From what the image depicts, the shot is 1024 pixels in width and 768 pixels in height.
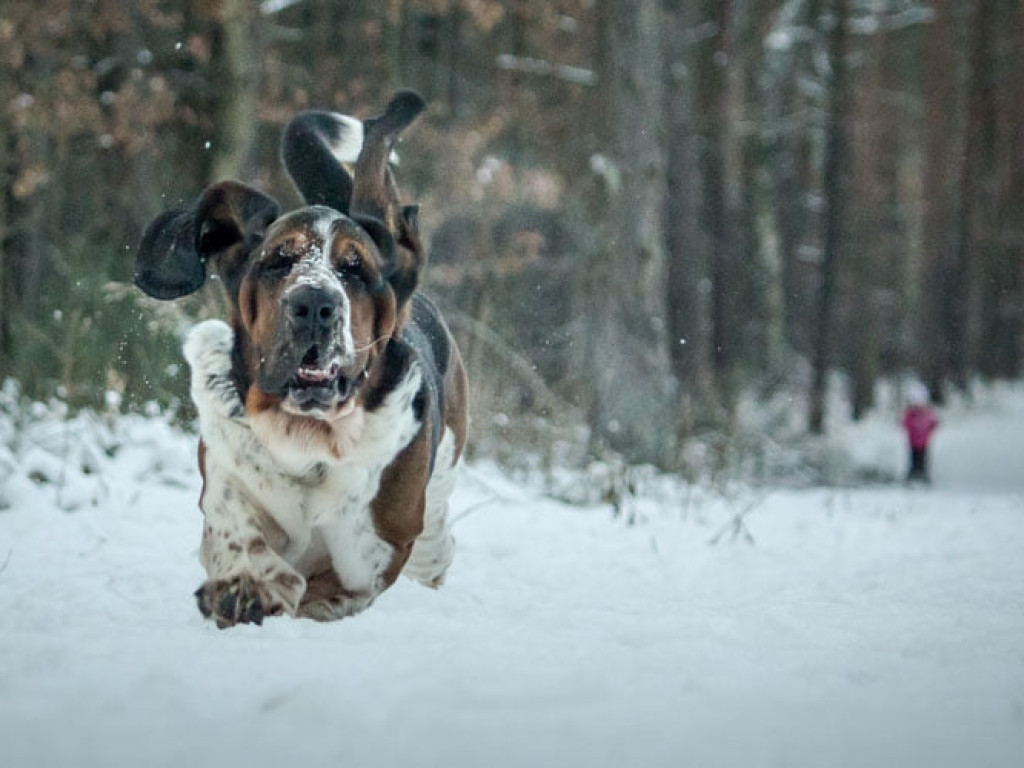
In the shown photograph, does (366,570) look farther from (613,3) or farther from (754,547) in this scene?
(613,3)

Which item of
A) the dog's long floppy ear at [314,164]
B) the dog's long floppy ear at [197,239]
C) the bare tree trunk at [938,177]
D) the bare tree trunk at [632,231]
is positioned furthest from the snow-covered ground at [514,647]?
the bare tree trunk at [938,177]

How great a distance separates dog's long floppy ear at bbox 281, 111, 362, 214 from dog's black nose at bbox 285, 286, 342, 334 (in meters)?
0.96

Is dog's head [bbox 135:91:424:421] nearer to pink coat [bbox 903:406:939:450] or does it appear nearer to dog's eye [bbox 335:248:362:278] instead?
dog's eye [bbox 335:248:362:278]

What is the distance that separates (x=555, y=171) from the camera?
52.9ft

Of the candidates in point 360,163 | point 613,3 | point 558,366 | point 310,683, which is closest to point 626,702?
point 310,683

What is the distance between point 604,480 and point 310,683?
4932 millimetres

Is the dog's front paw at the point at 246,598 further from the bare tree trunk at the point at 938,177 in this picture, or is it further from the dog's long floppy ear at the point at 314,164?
the bare tree trunk at the point at 938,177

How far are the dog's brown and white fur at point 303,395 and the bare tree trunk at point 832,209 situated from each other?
49.6ft

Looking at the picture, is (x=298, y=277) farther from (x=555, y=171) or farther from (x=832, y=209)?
(x=832, y=209)

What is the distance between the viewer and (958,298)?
24891 mm

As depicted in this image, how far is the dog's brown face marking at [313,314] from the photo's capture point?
3.46 meters

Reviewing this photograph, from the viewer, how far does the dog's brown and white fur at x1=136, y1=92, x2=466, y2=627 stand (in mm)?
3541

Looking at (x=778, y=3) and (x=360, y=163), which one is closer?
(x=360, y=163)

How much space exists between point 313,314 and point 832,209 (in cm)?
1643
